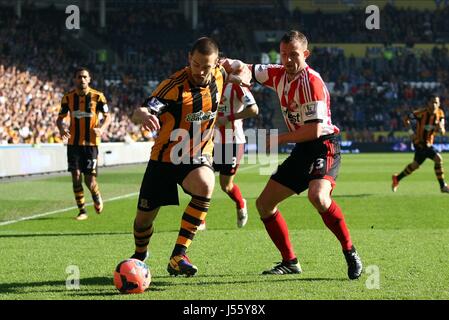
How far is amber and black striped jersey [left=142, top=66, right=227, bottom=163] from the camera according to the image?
285 inches

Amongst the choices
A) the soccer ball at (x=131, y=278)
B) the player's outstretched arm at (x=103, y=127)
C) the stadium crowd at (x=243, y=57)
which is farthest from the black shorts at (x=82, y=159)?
the stadium crowd at (x=243, y=57)

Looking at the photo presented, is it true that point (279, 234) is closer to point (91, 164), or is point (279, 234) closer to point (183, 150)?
point (183, 150)

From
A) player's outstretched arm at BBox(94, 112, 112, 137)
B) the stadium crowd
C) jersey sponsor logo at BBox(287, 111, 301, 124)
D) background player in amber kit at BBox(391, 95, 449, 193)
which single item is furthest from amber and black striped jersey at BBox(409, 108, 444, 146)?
the stadium crowd

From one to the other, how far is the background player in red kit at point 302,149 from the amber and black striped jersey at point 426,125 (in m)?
11.6

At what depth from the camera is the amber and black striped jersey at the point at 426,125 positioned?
61.6ft

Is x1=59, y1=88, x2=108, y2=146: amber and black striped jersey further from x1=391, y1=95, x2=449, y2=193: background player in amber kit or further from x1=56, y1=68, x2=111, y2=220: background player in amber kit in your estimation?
x1=391, y1=95, x2=449, y2=193: background player in amber kit

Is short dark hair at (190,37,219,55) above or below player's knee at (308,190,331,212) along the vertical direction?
above

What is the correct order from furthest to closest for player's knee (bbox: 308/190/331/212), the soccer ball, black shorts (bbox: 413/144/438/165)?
1. black shorts (bbox: 413/144/438/165)
2. player's knee (bbox: 308/190/331/212)
3. the soccer ball

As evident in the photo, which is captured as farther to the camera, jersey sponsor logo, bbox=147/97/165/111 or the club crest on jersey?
the club crest on jersey

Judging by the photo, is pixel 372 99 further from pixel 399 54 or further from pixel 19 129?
pixel 19 129

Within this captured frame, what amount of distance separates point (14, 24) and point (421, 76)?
28.3 metres

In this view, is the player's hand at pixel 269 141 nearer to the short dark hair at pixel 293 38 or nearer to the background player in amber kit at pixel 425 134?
the short dark hair at pixel 293 38
